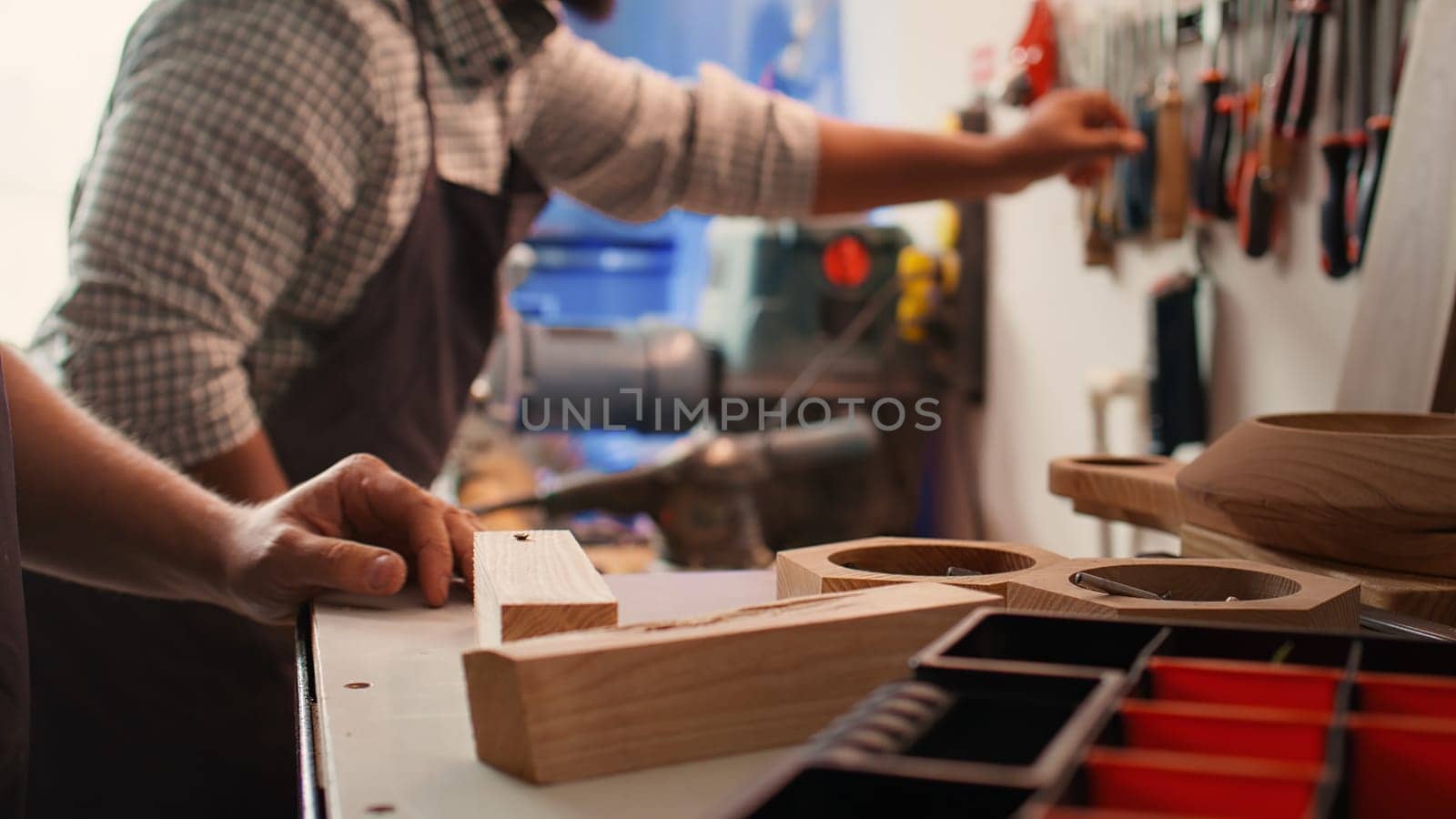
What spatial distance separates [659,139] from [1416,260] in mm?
925

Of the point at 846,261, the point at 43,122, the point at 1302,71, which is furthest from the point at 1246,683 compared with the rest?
the point at 43,122

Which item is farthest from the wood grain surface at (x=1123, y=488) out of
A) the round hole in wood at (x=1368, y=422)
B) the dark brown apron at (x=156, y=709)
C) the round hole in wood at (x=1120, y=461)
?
the dark brown apron at (x=156, y=709)

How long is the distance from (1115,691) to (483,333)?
1318 mm

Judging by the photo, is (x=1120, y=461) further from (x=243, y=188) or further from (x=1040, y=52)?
(x=1040, y=52)

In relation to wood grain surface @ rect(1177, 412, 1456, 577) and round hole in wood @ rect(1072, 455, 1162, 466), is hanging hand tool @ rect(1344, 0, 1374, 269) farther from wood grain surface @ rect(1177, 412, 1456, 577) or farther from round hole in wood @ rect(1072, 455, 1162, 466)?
wood grain surface @ rect(1177, 412, 1456, 577)

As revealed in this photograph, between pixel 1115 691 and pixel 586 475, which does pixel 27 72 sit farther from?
pixel 1115 691

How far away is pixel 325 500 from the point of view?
31.9 inches

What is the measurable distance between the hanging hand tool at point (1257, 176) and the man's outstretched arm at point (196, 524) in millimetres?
1230

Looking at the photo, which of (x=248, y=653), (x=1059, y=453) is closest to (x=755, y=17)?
(x=1059, y=453)

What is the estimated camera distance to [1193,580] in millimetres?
647

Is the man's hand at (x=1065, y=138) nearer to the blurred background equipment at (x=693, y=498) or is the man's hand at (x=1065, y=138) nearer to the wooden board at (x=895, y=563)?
the blurred background equipment at (x=693, y=498)

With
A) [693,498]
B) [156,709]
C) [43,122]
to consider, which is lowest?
[156,709]

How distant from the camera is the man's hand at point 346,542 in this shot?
2.46 feet

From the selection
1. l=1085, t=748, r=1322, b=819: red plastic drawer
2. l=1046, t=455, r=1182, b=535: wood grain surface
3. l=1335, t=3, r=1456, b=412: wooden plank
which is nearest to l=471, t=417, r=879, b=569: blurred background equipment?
l=1046, t=455, r=1182, b=535: wood grain surface
